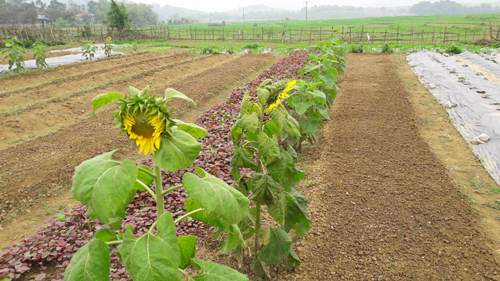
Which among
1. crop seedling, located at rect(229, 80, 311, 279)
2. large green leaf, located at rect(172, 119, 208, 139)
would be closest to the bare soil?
crop seedling, located at rect(229, 80, 311, 279)

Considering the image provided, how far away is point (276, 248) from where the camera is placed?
251 cm

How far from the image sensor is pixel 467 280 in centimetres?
266

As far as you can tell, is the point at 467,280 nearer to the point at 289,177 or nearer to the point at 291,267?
the point at 291,267

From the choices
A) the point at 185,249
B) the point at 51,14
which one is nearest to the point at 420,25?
the point at 185,249

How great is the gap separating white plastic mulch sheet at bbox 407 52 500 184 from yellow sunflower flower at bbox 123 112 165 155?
5.35 metres

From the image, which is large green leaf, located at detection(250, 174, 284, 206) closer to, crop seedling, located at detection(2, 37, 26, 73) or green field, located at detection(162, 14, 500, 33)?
crop seedling, located at detection(2, 37, 26, 73)

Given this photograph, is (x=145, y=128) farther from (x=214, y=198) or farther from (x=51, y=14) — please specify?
(x=51, y=14)

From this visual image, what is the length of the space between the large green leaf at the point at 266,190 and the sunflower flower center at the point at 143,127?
1.11 metres

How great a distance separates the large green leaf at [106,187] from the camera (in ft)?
3.91

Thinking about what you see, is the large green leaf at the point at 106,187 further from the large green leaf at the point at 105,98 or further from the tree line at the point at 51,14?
the tree line at the point at 51,14

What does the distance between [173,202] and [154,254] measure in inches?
102

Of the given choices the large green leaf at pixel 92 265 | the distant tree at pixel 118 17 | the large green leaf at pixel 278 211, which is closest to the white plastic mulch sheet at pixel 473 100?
the large green leaf at pixel 278 211

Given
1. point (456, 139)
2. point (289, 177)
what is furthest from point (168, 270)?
point (456, 139)

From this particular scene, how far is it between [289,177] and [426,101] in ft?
27.0
